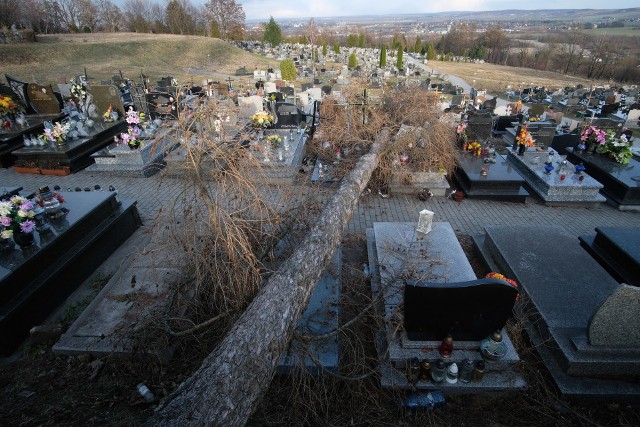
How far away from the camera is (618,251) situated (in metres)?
5.11

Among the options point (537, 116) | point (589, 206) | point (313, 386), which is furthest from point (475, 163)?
point (313, 386)

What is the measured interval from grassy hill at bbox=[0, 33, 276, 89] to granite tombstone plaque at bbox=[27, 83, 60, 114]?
10.3 m

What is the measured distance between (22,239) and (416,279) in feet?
18.2

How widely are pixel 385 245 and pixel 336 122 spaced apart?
608 cm

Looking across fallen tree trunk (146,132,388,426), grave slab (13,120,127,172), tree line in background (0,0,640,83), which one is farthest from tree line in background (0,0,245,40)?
fallen tree trunk (146,132,388,426)

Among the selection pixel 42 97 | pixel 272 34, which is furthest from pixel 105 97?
pixel 272 34

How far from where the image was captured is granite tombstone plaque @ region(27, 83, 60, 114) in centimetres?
1152

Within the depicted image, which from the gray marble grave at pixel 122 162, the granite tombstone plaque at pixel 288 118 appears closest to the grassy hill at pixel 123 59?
the granite tombstone plaque at pixel 288 118

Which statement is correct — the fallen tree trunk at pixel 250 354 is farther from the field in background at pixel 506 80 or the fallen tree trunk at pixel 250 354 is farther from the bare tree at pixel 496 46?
the bare tree at pixel 496 46

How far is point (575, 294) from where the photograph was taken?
455 cm

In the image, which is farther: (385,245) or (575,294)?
(385,245)

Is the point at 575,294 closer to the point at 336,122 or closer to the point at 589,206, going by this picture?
the point at 589,206

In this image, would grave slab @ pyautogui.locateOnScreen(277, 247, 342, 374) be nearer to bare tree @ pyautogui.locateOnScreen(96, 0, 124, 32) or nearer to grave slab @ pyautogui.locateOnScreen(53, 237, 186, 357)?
grave slab @ pyautogui.locateOnScreen(53, 237, 186, 357)

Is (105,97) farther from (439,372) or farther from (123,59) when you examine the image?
(123,59)
